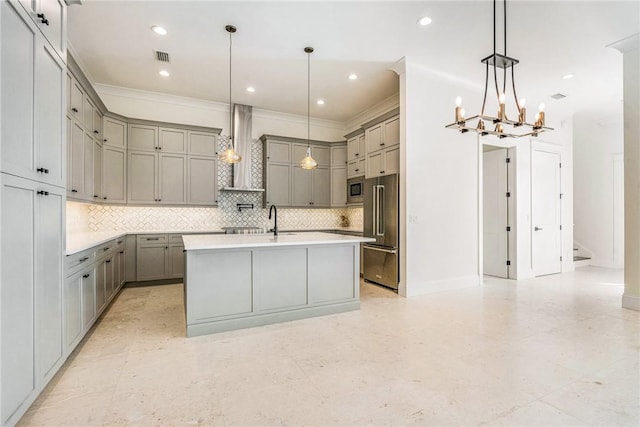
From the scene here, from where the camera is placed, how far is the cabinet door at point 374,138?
5008 mm

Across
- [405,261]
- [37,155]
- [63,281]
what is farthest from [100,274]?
[405,261]

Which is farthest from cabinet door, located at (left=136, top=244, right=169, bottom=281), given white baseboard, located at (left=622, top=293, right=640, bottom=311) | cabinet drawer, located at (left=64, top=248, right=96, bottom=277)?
white baseboard, located at (left=622, top=293, right=640, bottom=311)

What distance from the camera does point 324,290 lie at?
139 inches

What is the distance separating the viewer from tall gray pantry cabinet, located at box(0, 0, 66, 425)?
1.56m

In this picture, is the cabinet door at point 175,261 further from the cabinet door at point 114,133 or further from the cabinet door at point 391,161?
the cabinet door at point 391,161

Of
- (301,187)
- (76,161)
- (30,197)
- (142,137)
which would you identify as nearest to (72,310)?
(30,197)

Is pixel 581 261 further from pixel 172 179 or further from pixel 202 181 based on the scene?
pixel 172 179

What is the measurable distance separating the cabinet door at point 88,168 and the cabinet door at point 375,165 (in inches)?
160

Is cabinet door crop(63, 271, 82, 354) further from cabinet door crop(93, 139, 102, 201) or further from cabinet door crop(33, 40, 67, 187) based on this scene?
cabinet door crop(93, 139, 102, 201)

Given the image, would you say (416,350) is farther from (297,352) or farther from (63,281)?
(63,281)

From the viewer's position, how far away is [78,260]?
102 inches

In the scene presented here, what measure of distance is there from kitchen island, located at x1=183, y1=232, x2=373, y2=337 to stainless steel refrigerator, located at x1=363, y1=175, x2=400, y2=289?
1073 mm

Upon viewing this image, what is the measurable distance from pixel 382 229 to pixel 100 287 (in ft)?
12.1

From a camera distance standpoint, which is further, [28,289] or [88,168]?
[88,168]
